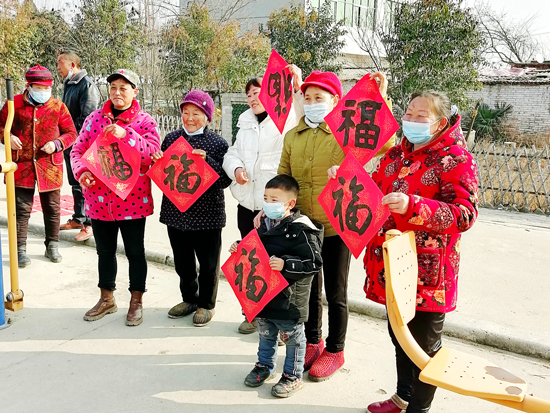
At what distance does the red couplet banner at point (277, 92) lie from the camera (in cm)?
326

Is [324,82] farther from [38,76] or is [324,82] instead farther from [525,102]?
[525,102]

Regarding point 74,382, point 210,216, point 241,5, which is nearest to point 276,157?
point 210,216

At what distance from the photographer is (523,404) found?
5.33 ft

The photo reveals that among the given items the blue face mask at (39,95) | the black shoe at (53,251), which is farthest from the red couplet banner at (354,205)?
the black shoe at (53,251)

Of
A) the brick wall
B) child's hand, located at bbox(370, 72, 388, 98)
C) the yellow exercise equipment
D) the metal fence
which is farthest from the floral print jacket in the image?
the brick wall

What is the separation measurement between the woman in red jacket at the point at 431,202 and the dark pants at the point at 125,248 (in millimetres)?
2049

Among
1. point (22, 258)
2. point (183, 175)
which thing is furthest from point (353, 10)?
point (183, 175)

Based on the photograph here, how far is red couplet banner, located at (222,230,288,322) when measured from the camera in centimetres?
280

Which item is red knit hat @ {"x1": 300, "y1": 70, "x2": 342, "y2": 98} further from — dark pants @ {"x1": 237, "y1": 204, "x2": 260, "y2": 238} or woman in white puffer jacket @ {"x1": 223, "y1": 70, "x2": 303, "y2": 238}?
dark pants @ {"x1": 237, "y1": 204, "x2": 260, "y2": 238}

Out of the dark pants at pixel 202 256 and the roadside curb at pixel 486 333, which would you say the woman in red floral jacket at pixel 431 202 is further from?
the dark pants at pixel 202 256

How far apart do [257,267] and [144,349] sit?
1211 millimetres

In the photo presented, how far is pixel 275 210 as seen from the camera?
9.25 ft

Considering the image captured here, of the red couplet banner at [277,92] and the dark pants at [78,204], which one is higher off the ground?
the red couplet banner at [277,92]

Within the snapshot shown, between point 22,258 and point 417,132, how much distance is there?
4283 millimetres
